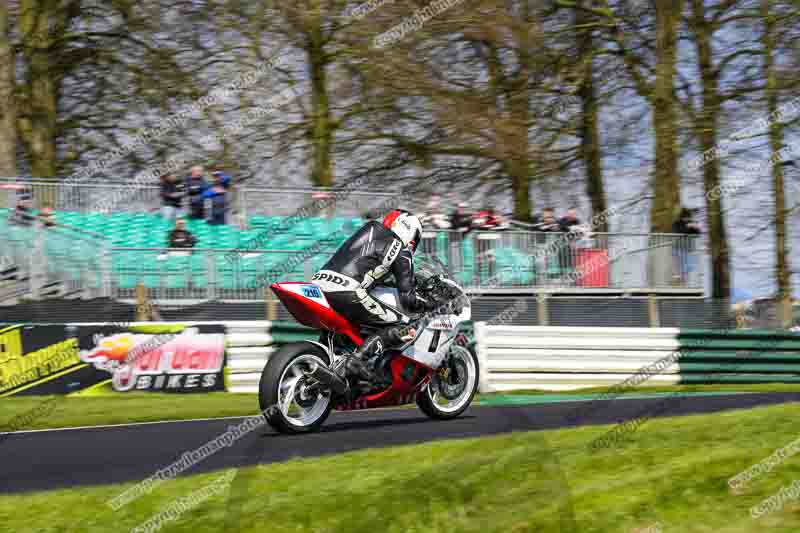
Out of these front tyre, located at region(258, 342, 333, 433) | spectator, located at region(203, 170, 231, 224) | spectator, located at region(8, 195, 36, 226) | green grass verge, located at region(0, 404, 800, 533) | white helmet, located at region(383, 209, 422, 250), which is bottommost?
green grass verge, located at region(0, 404, 800, 533)

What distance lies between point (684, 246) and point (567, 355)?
563 cm

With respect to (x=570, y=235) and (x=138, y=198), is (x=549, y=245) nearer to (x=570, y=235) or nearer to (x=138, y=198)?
(x=570, y=235)

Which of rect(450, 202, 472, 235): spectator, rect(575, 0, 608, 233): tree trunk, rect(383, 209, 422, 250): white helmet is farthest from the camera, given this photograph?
rect(575, 0, 608, 233): tree trunk

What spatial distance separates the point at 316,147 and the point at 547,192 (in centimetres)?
472

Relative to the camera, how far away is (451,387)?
31.3 feet

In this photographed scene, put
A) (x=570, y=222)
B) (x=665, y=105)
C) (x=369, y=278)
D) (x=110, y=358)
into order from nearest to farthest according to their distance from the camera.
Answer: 1. (x=369, y=278)
2. (x=110, y=358)
3. (x=570, y=222)
4. (x=665, y=105)

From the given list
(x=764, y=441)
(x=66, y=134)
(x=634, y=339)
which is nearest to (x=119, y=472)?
(x=764, y=441)

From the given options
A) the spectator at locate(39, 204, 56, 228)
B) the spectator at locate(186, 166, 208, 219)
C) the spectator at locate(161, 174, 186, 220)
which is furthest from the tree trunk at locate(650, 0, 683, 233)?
Answer: the spectator at locate(39, 204, 56, 228)

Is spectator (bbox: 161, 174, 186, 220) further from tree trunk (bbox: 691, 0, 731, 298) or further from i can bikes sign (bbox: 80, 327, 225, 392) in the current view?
tree trunk (bbox: 691, 0, 731, 298)

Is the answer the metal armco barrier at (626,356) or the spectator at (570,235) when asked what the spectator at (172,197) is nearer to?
the metal armco barrier at (626,356)

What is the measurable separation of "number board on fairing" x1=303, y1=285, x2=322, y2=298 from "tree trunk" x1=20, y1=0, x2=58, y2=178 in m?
13.0

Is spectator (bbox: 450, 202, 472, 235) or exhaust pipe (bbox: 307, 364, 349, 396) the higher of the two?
spectator (bbox: 450, 202, 472, 235)

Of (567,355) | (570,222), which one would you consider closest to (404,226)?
(567,355)

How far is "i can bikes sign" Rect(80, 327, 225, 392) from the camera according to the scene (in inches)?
532
